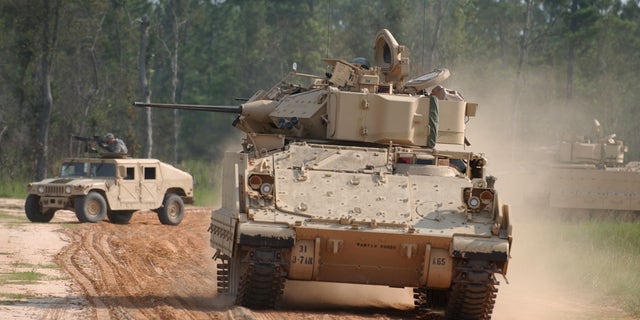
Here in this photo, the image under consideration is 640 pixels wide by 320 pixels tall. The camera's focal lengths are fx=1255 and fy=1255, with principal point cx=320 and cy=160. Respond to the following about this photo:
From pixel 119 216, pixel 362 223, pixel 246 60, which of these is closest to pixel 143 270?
pixel 362 223

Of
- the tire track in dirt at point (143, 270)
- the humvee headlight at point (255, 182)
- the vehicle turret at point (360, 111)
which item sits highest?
the vehicle turret at point (360, 111)

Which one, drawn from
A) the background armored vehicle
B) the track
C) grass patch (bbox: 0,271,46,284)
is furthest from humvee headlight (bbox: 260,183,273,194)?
the background armored vehicle

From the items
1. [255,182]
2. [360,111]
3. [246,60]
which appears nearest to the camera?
[255,182]

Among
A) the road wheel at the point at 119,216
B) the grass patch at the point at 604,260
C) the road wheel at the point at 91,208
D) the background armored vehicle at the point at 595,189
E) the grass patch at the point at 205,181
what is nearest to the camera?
the grass patch at the point at 604,260

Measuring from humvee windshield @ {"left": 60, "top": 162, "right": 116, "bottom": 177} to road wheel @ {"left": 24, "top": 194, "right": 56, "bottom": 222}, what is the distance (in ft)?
2.96

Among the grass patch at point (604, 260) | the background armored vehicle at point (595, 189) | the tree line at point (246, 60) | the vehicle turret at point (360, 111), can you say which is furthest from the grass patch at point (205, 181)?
the vehicle turret at point (360, 111)

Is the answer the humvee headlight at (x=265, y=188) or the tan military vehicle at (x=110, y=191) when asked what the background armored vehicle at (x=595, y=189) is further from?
the humvee headlight at (x=265, y=188)

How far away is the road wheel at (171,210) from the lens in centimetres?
3016

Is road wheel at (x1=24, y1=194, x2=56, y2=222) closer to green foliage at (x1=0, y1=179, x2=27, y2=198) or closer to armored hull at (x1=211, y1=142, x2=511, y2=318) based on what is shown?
green foliage at (x1=0, y1=179, x2=27, y2=198)

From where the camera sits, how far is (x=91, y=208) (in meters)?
28.2

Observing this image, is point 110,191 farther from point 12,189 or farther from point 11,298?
point 11,298

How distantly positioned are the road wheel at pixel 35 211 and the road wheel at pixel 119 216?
4.95ft

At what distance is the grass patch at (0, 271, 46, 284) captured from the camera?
1658 cm

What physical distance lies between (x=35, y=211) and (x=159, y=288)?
1295 cm
